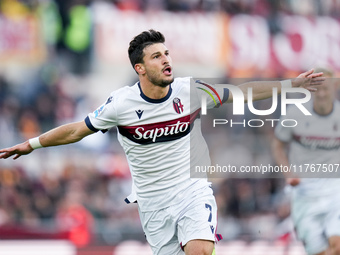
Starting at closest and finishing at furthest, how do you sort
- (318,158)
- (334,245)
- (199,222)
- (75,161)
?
1. (199,222)
2. (334,245)
3. (318,158)
4. (75,161)

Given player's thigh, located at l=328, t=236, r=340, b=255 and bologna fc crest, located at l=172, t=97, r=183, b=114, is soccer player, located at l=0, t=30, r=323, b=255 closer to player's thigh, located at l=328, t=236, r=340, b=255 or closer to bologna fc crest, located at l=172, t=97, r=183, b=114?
bologna fc crest, located at l=172, t=97, r=183, b=114

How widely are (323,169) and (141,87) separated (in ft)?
10.1

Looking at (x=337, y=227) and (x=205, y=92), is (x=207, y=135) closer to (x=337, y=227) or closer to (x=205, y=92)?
(x=337, y=227)

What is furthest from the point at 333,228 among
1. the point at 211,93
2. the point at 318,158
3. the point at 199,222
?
the point at 211,93

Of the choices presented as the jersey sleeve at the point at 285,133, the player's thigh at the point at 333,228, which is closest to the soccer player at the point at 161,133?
the jersey sleeve at the point at 285,133

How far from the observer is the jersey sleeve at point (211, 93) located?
25.1 ft

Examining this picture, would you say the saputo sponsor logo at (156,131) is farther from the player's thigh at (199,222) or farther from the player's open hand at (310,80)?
the player's open hand at (310,80)

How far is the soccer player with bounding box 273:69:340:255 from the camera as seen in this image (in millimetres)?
9508

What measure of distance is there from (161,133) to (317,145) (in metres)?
2.79

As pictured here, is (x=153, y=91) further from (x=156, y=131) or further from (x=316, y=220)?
(x=316, y=220)

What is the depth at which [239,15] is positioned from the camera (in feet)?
64.1

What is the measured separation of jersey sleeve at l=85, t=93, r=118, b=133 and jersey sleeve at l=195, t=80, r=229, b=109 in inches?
33.7

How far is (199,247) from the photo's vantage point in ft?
23.9

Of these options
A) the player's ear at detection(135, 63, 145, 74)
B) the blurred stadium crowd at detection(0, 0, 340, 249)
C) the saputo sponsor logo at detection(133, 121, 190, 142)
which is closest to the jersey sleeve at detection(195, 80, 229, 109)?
the saputo sponsor logo at detection(133, 121, 190, 142)
